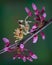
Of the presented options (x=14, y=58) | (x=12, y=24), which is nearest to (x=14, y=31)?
(x=12, y=24)

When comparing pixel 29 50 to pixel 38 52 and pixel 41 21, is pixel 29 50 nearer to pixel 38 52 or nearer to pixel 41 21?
pixel 38 52

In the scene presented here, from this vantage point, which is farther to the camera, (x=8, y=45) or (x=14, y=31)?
(x=14, y=31)

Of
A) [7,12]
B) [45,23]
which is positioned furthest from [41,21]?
[7,12]

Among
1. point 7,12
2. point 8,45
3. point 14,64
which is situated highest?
point 7,12

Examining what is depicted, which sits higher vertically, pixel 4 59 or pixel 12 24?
pixel 12 24

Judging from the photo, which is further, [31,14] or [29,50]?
[29,50]

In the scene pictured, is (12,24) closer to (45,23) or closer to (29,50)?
(29,50)
